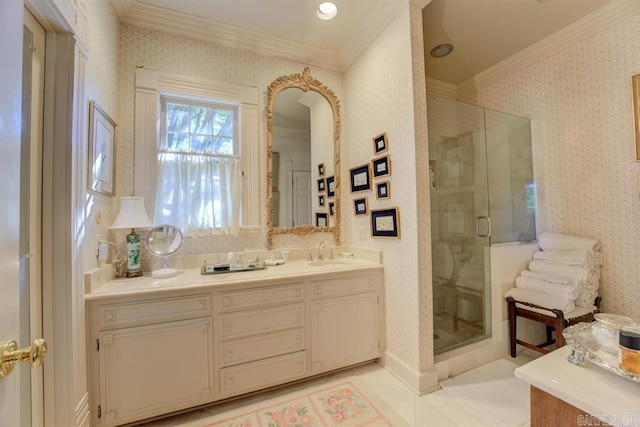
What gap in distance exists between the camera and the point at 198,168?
7.46 feet

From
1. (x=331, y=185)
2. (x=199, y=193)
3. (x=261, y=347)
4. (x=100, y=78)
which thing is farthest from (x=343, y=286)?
(x=100, y=78)

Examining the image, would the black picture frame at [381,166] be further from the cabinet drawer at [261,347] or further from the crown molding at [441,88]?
the crown molding at [441,88]

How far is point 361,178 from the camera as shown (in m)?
2.53

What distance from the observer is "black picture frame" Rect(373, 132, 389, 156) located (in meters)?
2.21

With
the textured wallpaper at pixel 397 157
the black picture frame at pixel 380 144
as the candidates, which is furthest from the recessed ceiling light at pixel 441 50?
the black picture frame at pixel 380 144

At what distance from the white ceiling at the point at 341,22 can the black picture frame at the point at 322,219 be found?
1569 mm

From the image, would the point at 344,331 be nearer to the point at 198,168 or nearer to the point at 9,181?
the point at 198,168

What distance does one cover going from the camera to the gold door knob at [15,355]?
52cm

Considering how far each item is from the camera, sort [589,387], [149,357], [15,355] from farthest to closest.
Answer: [149,357]
[589,387]
[15,355]

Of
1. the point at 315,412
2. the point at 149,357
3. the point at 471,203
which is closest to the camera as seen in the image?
the point at 149,357

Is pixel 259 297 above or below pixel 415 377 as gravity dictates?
above

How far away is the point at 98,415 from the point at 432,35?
3.83 meters

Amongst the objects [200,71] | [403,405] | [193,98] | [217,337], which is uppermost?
[200,71]

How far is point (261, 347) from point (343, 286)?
0.75m
